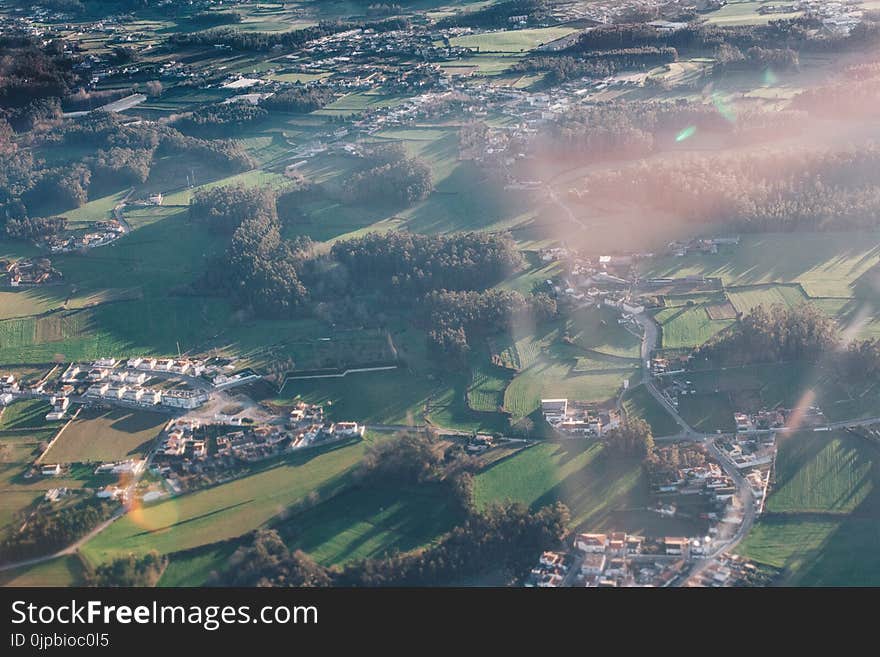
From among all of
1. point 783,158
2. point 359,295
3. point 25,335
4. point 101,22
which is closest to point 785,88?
point 783,158

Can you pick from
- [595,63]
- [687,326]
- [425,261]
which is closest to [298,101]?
[595,63]

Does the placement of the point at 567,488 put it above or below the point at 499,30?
below

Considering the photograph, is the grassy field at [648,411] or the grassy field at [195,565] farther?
the grassy field at [648,411]

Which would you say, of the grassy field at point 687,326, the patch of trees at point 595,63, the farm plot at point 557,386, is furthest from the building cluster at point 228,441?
the patch of trees at point 595,63

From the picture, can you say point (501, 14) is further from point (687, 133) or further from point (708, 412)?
point (708, 412)

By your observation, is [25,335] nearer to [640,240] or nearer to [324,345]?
[324,345]

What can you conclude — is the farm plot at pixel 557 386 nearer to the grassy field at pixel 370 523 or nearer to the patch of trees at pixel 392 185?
the grassy field at pixel 370 523
